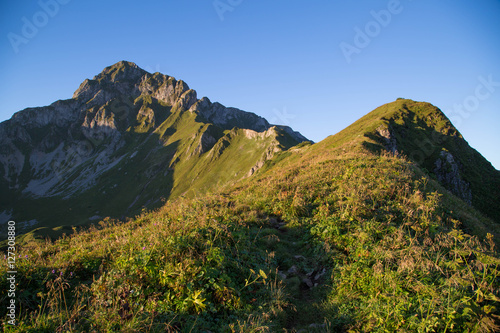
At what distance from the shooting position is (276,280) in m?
6.54

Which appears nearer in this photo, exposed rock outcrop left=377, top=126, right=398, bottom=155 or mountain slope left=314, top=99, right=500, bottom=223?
mountain slope left=314, top=99, right=500, bottom=223

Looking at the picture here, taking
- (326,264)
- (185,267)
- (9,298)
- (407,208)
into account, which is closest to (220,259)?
(185,267)

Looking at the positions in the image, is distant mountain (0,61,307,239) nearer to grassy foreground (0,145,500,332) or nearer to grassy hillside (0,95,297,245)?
grassy hillside (0,95,297,245)

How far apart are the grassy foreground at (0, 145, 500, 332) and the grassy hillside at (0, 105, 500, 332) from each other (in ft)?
0.09

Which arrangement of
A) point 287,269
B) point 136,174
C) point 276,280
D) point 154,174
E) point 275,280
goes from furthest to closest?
point 136,174, point 154,174, point 287,269, point 276,280, point 275,280

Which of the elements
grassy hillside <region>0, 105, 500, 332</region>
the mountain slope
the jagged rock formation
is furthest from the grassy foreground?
the jagged rock formation

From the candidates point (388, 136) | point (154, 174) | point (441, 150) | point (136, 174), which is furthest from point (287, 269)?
point (136, 174)

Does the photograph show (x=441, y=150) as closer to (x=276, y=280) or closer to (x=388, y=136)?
(x=388, y=136)

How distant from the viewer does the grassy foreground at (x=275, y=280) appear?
4.57 meters

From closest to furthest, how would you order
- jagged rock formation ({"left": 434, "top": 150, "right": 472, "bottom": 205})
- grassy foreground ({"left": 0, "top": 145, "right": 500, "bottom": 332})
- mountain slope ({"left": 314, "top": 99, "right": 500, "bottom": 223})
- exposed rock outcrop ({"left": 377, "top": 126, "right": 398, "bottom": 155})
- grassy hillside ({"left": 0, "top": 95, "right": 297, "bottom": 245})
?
grassy foreground ({"left": 0, "top": 145, "right": 500, "bottom": 332}) < mountain slope ({"left": 314, "top": 99, "right": 500, "bottom": 223}) < jagged rock formation ({"left": 434, "top": 150, "right": 472, "bottom": 205}) < exposed rock outcrop ({"left": 377, "top": 126, "right": 398, "bottom": 155}) < grassy hillside ({"left": 0, "top": 95, "right": 297, "bottom": 245})

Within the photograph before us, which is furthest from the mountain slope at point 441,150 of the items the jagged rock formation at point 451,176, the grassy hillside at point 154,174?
the grassy hillside at point 154,174

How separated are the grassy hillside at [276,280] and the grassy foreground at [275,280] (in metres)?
0.03

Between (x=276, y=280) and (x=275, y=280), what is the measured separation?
0.97 metres

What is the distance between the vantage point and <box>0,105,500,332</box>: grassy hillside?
457 cm
